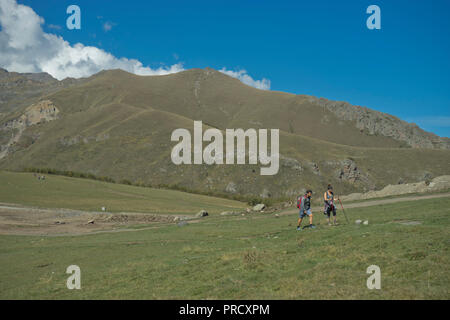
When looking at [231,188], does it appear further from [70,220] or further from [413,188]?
[413,188]

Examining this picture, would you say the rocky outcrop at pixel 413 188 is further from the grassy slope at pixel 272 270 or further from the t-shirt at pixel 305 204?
the t-shirt at pixel 305 204

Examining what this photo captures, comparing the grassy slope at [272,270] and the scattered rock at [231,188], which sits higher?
the scattered rock at [231,188]

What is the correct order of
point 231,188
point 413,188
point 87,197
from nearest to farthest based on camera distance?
1. point 413,188
2. point 87,197
3. point 231,188

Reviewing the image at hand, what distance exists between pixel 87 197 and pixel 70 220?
77.9ft

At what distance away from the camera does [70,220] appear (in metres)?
44.2

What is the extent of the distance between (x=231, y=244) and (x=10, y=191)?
5875 centimetres

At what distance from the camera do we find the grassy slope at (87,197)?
5928cm

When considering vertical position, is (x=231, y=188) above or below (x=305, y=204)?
above

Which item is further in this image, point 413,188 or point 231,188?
point 231,188

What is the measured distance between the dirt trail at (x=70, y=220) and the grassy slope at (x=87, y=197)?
26.2 feet

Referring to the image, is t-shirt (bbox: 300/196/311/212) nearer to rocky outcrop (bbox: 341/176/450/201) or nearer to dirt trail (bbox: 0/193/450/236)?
dirt trail (bbox: 0/193/450/236)

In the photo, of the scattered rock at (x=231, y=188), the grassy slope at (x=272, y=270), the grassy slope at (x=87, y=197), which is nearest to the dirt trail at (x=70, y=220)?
the grassy slope at (x=87, y=197)

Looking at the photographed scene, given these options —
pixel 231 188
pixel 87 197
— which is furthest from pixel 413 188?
pixel 231 188
